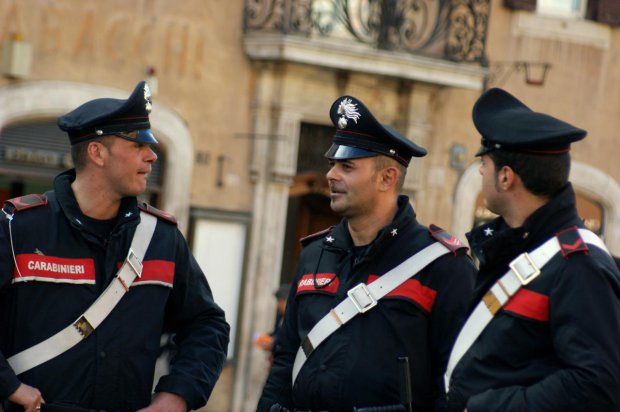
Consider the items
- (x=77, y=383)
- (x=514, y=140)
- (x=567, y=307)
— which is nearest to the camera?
(x=567, y=307)

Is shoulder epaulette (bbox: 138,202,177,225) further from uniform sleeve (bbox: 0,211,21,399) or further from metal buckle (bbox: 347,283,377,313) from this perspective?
metal buckle (bbox: 347,283,377,313)

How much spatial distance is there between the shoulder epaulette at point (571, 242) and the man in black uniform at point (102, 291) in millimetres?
1773

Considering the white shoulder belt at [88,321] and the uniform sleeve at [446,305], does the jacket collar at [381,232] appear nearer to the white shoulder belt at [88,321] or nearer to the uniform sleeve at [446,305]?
the uniform sleeve at [446,305]

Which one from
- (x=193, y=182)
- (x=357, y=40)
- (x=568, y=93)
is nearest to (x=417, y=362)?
(x=193, y=182)

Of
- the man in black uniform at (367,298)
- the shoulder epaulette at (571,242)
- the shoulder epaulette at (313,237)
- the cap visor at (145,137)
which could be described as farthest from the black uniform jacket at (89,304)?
the shoulder epaulette at (571,242)

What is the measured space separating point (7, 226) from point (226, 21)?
9.77 m

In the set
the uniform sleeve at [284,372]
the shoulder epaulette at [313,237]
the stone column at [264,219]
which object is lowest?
the stone column at [264,219]

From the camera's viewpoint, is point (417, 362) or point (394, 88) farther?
point (394, 88)

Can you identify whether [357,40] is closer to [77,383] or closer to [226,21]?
[226,21]

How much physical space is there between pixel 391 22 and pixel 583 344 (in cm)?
1176

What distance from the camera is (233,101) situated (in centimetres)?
1500

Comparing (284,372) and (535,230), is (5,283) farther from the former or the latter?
(535,230)

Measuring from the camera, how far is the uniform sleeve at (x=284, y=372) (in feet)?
18.4

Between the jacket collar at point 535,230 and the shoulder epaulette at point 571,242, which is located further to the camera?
the jacket collar at point 535,230
